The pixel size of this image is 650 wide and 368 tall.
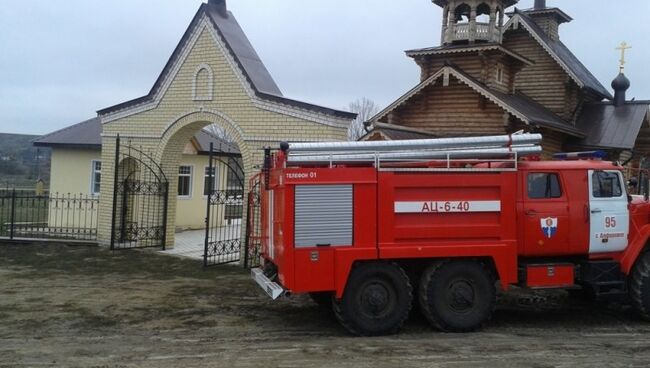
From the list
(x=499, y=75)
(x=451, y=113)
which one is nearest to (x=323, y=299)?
(x=451, y=113)

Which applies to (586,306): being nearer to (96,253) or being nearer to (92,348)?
(92,348)

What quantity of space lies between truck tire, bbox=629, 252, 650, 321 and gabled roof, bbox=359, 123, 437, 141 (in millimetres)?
8327

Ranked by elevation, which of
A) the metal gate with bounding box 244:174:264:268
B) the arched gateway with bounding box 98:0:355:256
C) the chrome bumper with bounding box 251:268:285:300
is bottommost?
the chrome bumper with bounding box 251:268:285:300

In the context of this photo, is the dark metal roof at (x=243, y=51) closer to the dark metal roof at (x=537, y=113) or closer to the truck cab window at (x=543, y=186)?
the truck cab window at (x=543, y=186)

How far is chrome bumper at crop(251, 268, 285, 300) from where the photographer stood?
25.5ft

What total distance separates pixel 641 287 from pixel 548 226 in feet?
5.72

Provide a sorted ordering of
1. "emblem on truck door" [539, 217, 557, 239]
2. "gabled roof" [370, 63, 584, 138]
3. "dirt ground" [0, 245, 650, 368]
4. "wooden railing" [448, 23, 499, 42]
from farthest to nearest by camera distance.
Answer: "wooden railing" [448, 23, 499, 42], "gabled roof" [370, 63, 584, 138], "emblem on truck door" [539, 217, 557, 239], "dirt ground" [0, 245, 650, 368]

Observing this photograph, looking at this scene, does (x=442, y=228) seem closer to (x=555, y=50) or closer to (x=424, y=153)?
(x=424, y=153)

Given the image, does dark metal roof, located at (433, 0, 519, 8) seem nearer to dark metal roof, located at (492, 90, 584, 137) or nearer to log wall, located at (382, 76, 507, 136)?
dark metal roof, located at (492, 90, 584, 137)

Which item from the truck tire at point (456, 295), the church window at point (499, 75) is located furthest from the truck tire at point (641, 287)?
the church window at point (499, 75)

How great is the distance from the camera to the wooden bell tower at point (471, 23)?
842 inches

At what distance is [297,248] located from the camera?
768 centimetres

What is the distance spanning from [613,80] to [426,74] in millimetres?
7555

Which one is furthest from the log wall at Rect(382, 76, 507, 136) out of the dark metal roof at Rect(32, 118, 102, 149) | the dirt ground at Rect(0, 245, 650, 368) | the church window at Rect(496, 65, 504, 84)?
the dark metal roof at Rect(32, 118, 102, 149)
